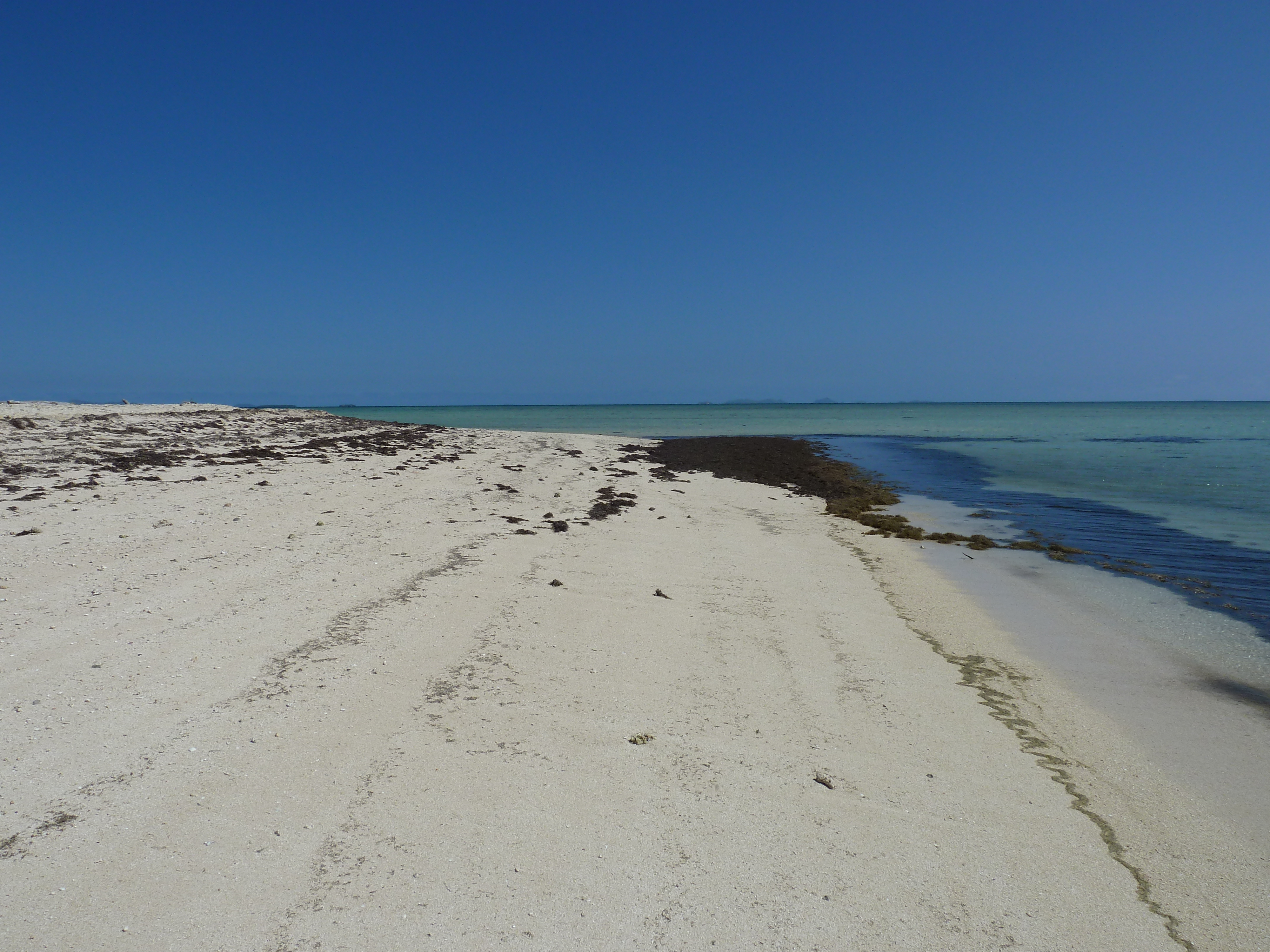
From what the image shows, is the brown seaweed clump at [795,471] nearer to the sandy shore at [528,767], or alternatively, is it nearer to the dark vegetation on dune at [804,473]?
the dark vegetation on dune at [804,473]

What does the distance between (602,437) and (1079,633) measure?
2881cm

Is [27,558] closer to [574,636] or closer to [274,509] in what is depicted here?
[274,509]

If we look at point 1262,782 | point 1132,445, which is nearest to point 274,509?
point 1262,782

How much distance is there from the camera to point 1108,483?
65.2 ft

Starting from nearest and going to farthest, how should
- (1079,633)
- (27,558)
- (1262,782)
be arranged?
1. (1262,782)
2. (27,558)
3. (1079,633)

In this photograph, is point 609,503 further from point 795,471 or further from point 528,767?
point 795,471

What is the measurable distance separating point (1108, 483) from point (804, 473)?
27.9ft

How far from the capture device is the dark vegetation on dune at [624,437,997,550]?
39.7ft

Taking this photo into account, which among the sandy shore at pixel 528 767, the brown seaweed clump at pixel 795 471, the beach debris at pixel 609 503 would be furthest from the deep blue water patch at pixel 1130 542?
the beach debris at pixel 609 503

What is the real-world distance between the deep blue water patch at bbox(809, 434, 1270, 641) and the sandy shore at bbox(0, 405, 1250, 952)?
3.44m

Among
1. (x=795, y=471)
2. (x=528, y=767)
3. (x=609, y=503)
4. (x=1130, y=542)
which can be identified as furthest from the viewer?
(x=795, y=471)

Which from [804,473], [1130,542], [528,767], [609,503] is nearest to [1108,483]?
[804,473]

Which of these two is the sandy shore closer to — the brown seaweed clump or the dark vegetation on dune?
the dark vegetation on dune

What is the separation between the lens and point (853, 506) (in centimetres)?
1412
